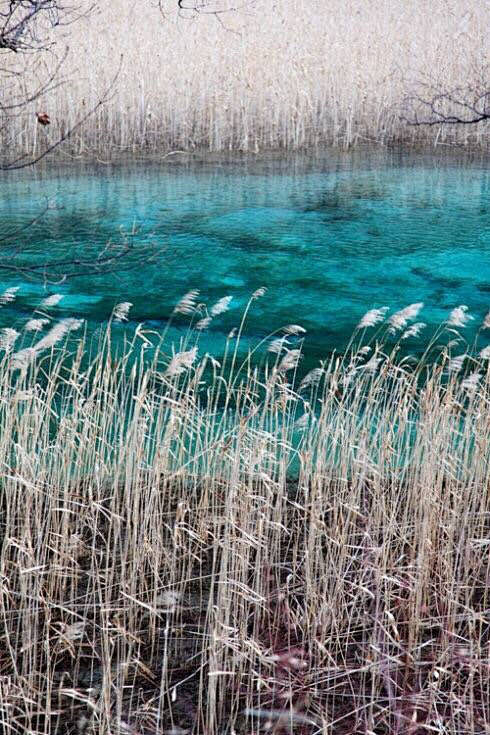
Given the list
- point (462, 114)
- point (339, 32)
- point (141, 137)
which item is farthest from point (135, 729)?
point (339, 32)

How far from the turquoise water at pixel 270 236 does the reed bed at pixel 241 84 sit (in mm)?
796

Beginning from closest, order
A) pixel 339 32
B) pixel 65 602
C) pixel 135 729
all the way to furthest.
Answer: pixel 135 729
pixel 65 602
pixel 339 32

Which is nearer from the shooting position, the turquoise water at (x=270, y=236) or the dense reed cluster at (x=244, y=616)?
the dense reed cluster at (x=244, y=616)

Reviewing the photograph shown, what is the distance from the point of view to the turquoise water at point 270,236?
538 centimetres

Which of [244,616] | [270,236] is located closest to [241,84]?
[270,236]

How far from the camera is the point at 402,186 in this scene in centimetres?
761

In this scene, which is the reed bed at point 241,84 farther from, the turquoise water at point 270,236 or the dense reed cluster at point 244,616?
the dense reed cluster at point 244,616

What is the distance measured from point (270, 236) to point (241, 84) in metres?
3.78

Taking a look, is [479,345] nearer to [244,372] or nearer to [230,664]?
[244,372]

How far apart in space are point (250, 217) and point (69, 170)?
1960 millimetres

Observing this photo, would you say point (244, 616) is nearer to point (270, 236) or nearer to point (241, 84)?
point (270, 236)

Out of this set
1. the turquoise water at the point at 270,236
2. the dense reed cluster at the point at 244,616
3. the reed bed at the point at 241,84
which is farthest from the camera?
the reed bed at the point at 241,84

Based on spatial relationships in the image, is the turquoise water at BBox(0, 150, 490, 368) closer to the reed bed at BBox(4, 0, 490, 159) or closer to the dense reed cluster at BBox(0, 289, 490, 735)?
the reed bed at BBox(4, 0, 490, 159)

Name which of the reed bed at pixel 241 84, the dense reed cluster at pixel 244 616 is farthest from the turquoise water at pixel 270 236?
the dense reed cluster at pixel 244 616
